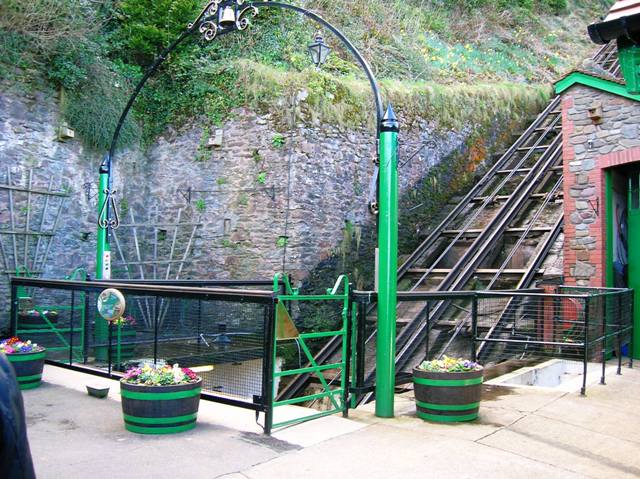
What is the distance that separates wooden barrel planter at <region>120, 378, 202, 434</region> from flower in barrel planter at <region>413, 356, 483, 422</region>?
6.95 feet

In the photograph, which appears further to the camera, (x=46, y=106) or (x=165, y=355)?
(x=46, y=106)

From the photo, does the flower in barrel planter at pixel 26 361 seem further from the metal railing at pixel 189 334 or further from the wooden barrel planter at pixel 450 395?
the wooden barrel planter at pixel 450 395

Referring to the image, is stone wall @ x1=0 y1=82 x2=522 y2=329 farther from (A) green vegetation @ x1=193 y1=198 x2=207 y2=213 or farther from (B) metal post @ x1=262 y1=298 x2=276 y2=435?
(B) metal post @ x1=262 y1=298 x2=276 y2=435

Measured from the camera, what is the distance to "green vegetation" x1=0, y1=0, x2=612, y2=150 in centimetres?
1235

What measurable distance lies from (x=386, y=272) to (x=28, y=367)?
13.5 feet

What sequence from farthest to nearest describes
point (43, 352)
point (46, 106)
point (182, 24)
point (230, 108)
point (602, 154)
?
point (182, 24), point (230, 108), point (46, 106), point (602, 154), point (43, 352)

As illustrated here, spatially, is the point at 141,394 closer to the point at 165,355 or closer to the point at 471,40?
the point at 165,355

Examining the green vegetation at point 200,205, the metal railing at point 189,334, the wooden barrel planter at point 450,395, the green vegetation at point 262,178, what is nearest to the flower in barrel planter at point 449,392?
the wooden barrel planter at point 450,395

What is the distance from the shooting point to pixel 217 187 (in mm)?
13055

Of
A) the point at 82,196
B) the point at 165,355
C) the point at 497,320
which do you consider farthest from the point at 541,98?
the point at 165,355

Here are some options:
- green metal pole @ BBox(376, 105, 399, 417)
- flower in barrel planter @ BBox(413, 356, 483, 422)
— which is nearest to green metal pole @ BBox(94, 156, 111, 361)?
green metal pole @ BBox(376, 105, 399, 417)

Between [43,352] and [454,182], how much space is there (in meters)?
11.2

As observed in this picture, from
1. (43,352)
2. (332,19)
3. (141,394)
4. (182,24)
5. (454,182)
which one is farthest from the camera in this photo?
(332,19)

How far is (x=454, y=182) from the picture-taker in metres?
15.7
